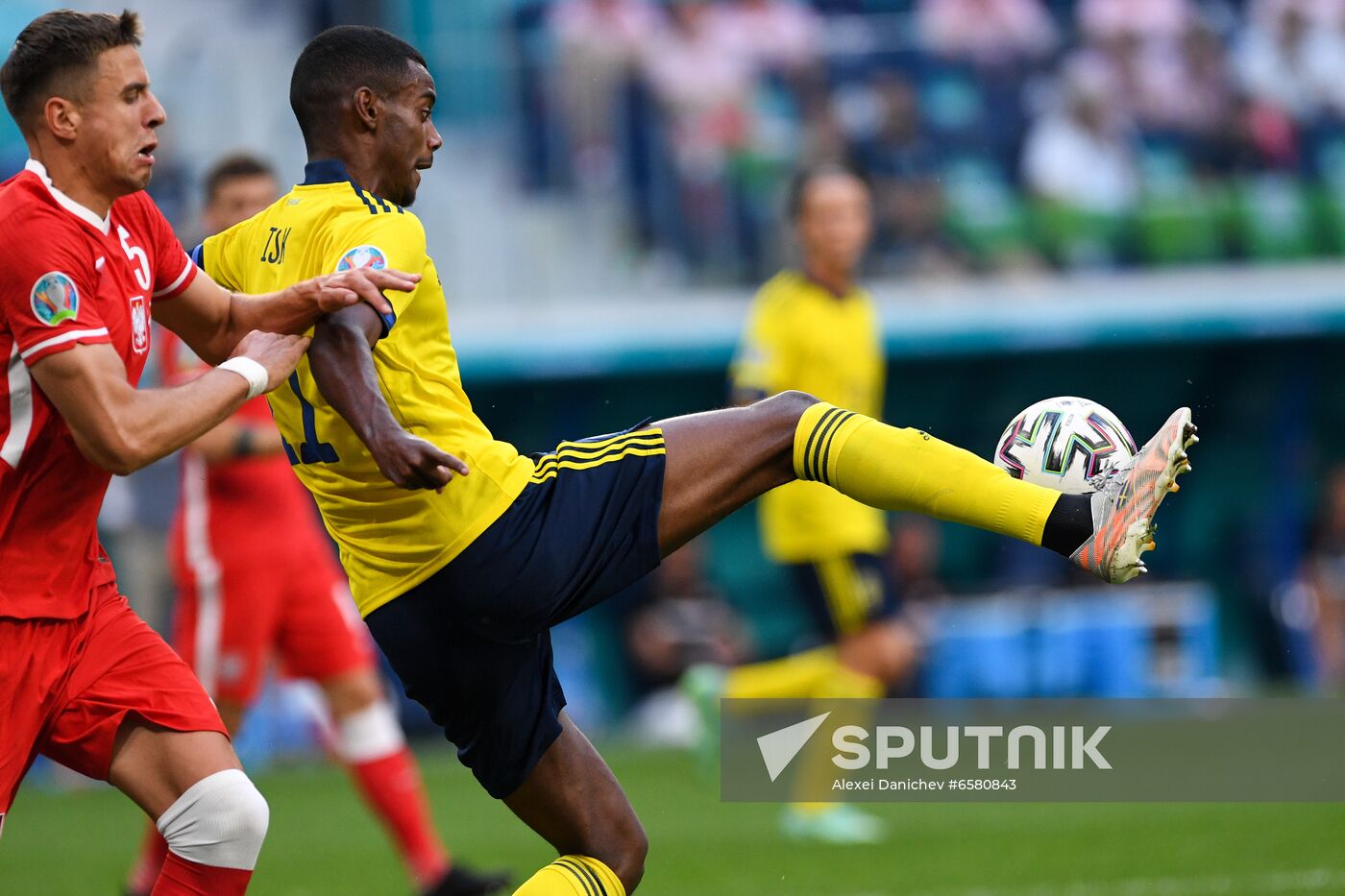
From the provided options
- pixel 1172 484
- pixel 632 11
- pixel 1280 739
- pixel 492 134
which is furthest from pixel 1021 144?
pixel 1172 484

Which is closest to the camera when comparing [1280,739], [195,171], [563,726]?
[563,726]

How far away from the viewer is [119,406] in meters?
3.88

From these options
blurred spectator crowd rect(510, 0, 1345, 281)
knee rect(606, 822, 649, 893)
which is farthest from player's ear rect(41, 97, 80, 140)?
blurred spectator crowd rect(510, 0, 1345, 281)

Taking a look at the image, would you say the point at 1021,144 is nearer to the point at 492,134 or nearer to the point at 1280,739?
the point at 492,134

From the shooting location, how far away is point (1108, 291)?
1400cm

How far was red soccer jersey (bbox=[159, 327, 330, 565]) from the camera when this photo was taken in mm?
7172

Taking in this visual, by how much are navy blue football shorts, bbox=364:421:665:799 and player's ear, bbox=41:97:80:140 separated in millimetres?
1285

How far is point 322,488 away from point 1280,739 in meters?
8.11

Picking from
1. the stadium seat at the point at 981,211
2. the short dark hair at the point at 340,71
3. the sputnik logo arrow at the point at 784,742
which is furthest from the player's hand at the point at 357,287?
the stadium seat at the point at 981,211

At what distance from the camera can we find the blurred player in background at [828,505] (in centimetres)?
843

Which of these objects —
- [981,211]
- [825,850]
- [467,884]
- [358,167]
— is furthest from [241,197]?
[981,211]

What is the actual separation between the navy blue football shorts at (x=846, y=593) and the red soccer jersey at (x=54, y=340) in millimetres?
4772

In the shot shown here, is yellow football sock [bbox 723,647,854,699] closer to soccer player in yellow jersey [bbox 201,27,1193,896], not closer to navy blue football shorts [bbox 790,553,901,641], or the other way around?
navy blue football shorts [bbox 790,553,901,641]

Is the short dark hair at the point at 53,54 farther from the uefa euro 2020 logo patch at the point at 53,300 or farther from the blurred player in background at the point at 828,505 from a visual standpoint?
the blurred player in background at the point at 828,505
